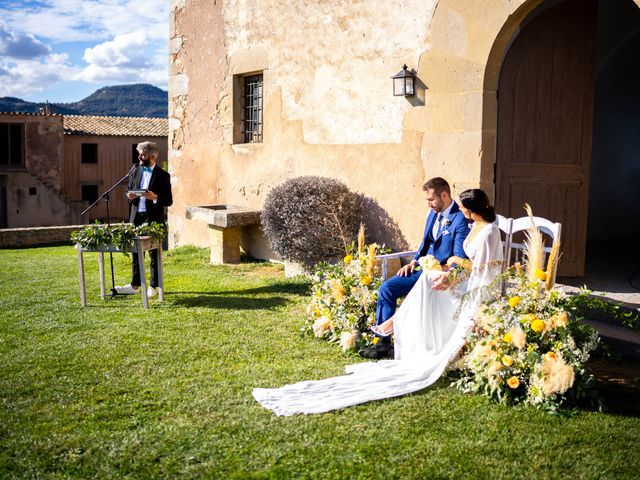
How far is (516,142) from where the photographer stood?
6680mm

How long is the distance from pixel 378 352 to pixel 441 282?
2.81 feet

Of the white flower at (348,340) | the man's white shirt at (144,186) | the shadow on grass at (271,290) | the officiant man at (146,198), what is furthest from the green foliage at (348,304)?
the man's white shirt at (144,186)

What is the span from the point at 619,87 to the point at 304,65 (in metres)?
5.13

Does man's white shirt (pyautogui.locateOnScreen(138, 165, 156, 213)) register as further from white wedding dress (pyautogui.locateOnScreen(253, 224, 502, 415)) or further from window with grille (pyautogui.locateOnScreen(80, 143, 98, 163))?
window with grille (pyautogui.locateOnScreen(80, 143, 98, 163))

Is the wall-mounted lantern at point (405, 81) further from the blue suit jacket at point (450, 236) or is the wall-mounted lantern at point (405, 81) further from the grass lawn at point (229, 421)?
the grass lawn at point (229, 421)

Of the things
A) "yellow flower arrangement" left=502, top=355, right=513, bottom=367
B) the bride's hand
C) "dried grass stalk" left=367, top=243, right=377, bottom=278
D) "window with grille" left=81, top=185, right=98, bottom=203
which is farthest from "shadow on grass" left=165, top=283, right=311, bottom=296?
"window with grille" left=81, top=185, right=98, bottom=203

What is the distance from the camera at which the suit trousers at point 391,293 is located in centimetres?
522

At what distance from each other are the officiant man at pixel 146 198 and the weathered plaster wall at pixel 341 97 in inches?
87.2

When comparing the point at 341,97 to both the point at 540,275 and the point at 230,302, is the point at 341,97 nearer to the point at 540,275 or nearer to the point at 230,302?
the point at 230,302

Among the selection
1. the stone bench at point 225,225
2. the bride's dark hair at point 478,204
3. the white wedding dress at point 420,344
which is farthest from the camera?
the stone bench at point 225,225

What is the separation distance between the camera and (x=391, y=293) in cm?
523

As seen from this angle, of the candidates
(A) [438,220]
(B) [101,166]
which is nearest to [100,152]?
(B) [101,166]

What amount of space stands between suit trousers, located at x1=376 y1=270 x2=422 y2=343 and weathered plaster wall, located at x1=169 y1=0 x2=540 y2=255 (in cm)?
185

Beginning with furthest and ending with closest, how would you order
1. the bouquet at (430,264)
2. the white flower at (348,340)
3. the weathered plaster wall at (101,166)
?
the weathered plaster wall at (101,166) < the white flower at (348,340) < the bouquet at (430,264)
